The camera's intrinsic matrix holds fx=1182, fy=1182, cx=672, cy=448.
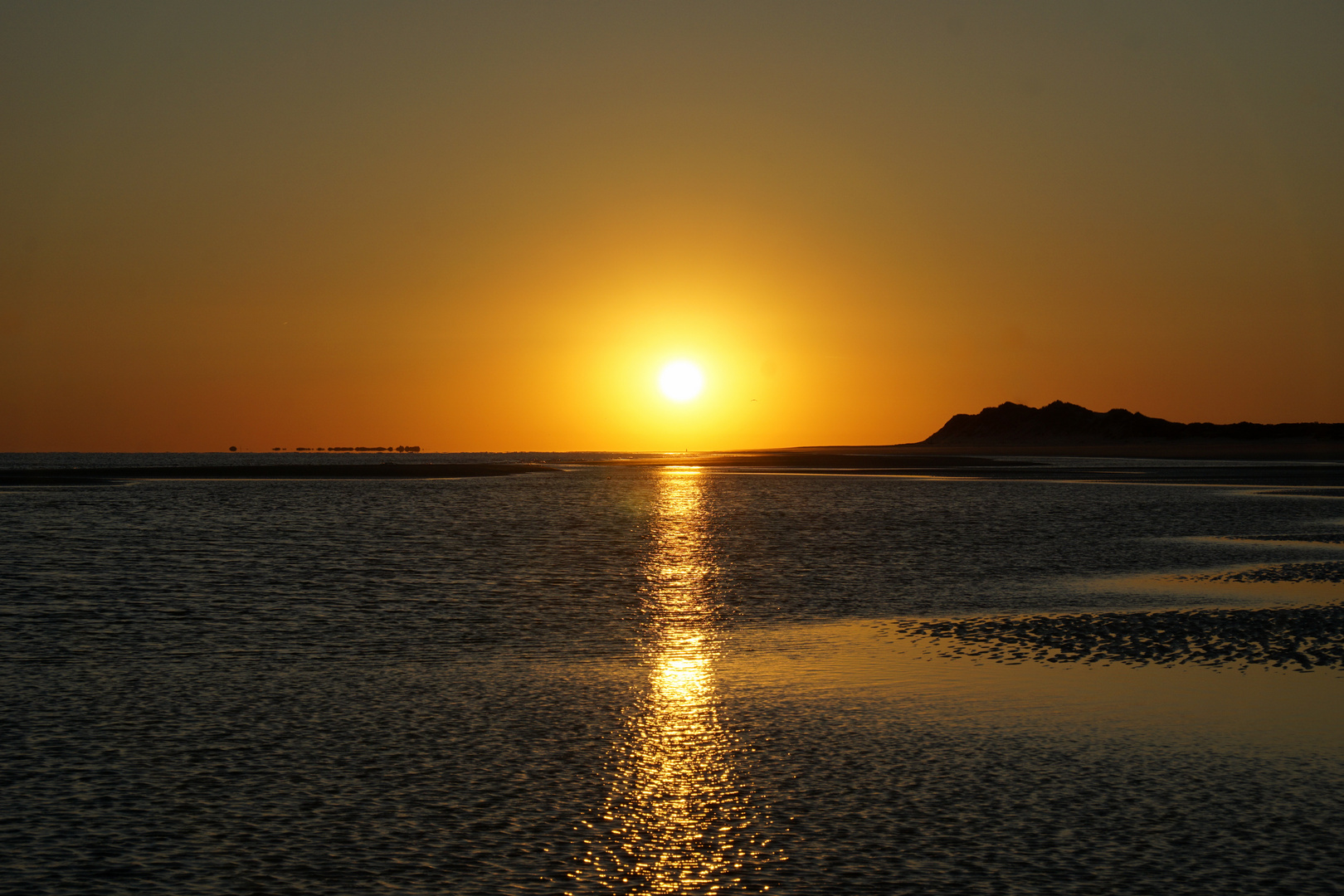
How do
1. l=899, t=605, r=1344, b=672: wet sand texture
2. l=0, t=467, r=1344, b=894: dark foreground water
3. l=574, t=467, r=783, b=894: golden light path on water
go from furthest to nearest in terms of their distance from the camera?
Result: l=899, t=605, r=1344, b=672: wet sand texture
l=0, t=467, r=1344, b=894: dark foreground water
l=574, t=467, r=783, b=894: golden light path on water

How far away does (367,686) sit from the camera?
55.2ft

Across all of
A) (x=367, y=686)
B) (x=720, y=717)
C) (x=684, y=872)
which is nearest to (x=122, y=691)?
(x=367, y=686)

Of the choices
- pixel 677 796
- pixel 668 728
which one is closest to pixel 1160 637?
pixel 668 728

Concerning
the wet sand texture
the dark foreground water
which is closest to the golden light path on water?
the dark foreground water

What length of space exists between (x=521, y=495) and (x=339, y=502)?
13275mm

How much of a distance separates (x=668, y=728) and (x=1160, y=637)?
1085cm

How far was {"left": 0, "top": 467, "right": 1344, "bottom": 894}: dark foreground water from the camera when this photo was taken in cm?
956

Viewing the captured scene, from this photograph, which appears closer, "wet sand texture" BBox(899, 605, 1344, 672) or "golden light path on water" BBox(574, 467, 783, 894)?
"golden light path on water" BBox(574, 467, 783, 894)

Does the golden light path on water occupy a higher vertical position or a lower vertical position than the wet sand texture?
higher

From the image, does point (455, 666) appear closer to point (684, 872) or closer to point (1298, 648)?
point (684, 872)

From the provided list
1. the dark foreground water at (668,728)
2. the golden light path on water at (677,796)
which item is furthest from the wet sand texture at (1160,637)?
the golden light path on water at (677,796)

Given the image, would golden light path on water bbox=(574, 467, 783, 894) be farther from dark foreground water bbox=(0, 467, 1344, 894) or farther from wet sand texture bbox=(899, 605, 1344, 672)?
wet sand texture bbox=(899, 605, 1344, 672)

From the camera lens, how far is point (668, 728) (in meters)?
14.2

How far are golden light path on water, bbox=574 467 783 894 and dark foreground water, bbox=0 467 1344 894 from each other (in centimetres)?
5
